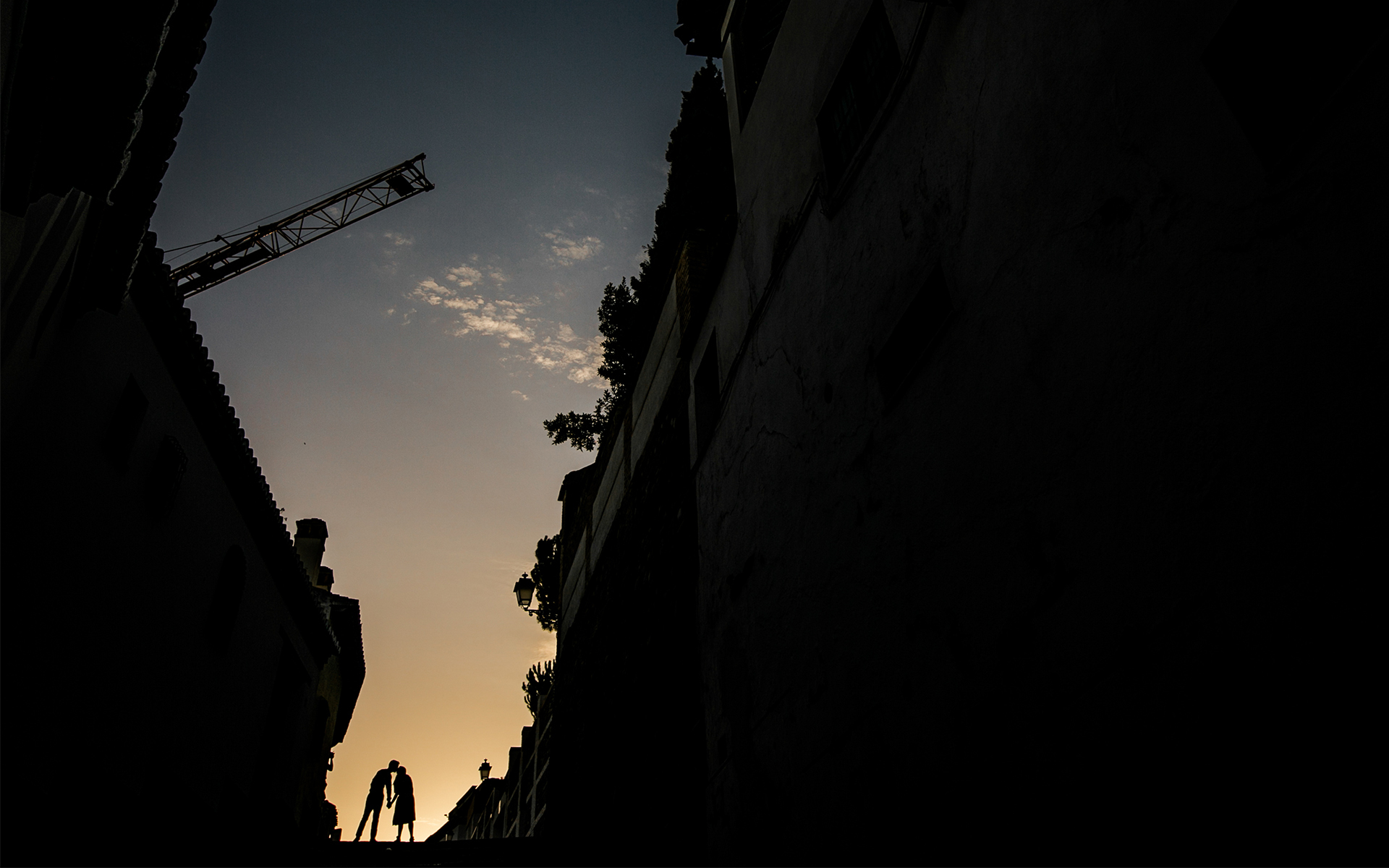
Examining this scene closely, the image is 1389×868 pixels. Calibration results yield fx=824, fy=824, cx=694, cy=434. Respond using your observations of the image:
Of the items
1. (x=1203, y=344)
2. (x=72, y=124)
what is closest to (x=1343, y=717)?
(x=1203, y=344)

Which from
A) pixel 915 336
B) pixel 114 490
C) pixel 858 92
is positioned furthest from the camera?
pixel 114 490

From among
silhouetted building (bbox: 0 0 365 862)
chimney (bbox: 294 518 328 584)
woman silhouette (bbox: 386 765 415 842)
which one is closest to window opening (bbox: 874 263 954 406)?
silhouetted building (bbox: 0 0 365 862)

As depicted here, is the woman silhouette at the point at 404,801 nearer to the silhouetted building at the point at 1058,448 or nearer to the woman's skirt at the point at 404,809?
the woman's skirt at the point at 404,809

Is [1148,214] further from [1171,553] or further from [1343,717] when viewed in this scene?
[1343,717]

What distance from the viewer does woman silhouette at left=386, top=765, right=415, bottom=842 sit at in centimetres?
1404

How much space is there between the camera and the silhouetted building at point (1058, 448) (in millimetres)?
2240

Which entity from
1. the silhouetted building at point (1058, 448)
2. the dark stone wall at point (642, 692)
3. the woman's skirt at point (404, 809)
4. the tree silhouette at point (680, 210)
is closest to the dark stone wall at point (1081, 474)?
the silhouetted building at point (1058, 448)

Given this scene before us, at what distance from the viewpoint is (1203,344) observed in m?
2.60

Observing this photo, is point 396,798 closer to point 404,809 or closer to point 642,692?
point 404,809

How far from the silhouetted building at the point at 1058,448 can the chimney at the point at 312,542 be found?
14.5m

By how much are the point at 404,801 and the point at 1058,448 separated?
14074mm

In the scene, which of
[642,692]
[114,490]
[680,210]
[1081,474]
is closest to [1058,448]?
[1081,474]

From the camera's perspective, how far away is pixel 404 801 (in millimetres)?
14055

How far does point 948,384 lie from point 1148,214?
47.5 inches
